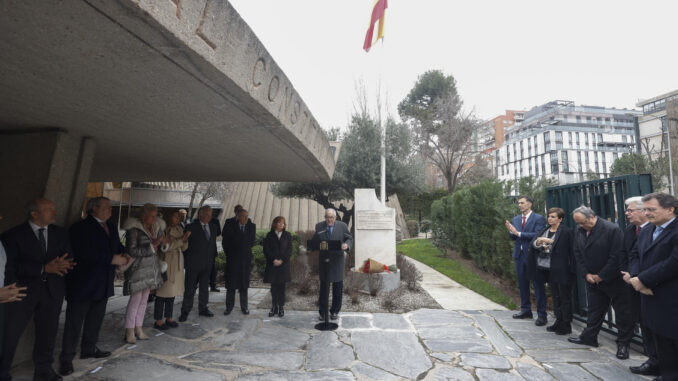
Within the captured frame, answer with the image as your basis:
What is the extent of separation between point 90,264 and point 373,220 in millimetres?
5399

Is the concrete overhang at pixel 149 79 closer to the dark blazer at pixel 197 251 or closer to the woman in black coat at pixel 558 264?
the dark blazer at pixel 197 251

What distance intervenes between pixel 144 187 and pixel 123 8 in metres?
20.8

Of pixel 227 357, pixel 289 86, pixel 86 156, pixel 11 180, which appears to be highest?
pixel 289 86

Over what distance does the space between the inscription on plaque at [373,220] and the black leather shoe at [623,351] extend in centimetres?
450

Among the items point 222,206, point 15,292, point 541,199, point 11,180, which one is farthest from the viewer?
point 222,206

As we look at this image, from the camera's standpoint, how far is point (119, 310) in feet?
17.9

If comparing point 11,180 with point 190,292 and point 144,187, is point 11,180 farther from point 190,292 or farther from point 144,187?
point 144,187

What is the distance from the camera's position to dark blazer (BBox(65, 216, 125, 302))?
3379mm

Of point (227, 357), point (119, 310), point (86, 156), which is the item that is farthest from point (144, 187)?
point (227, 357)

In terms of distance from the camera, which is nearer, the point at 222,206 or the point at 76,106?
the point at 76,106

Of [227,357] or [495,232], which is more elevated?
[495,232]

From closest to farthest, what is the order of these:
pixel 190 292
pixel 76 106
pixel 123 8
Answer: pixel 123 8, pixel 76 106, pixel 190 292

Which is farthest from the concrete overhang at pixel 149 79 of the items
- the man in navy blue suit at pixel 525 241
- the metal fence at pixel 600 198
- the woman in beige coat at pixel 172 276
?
the metal fence at pixel 600 198

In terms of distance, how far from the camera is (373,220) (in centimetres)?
773
